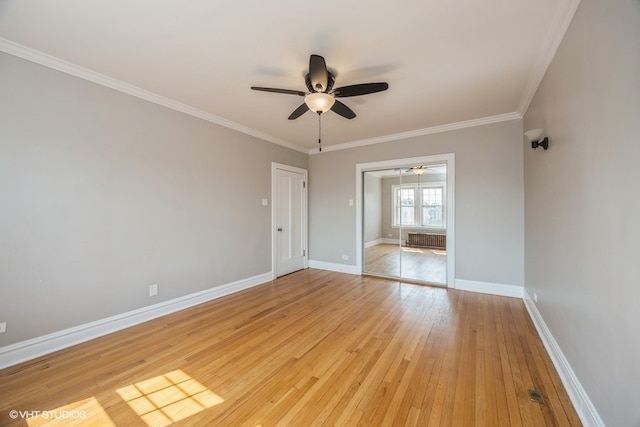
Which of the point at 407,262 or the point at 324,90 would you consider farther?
the point at 407,262

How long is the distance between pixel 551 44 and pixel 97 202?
14.8 feet

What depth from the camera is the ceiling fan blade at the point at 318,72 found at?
191 centimetres

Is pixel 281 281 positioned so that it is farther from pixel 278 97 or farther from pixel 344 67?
pixel 344 67

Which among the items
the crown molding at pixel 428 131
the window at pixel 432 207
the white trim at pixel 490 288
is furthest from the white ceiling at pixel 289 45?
the white trim at pixel 490 288

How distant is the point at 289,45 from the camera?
82.5 inches

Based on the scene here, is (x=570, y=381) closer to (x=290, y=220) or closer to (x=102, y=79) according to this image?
(x=290, y=220)

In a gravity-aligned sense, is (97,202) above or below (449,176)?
below

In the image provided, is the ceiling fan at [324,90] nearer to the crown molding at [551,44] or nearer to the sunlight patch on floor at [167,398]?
the crown molding at [551,44]

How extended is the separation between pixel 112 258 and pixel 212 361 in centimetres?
163

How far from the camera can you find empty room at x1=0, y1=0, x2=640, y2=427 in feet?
4.99

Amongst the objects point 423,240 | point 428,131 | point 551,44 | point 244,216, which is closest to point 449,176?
point 428,131

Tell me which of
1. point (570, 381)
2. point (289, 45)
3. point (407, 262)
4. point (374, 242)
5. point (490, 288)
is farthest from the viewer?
point (374, 242)

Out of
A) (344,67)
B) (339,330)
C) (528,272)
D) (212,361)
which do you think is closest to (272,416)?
(212,361)

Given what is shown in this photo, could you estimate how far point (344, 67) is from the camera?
7.83 feet
